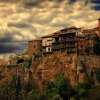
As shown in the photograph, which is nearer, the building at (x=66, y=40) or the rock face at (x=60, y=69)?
the rock face at (x=60, y=69)

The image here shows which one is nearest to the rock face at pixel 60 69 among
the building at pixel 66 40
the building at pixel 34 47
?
the building at pixel 66 40

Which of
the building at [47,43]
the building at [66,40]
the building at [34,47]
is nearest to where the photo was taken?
the building at [66,40]

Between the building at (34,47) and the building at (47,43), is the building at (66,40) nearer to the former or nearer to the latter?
the building at (47,43)

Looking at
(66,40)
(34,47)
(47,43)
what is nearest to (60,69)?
(66,40)

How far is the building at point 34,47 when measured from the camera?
50638 mm

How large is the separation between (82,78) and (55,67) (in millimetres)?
4582

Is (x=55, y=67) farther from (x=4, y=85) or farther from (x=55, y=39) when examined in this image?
(x=4, y=85)

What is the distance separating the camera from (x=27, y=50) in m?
53.8

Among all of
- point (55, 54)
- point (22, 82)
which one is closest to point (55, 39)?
point (55, 54)

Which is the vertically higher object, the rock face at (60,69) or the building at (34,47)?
the building at (34,47)

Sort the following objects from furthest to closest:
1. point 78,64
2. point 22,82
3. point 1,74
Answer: point 1,74 → point 22,82 → point 78,64

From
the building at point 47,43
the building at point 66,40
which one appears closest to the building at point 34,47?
the building at point 47,43

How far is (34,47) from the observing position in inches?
2048

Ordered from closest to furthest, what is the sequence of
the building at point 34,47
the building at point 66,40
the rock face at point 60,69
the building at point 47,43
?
the rock face at point 60,69 < the building at point 66,40 < the building at point 47,43 < the building at point 34,47
